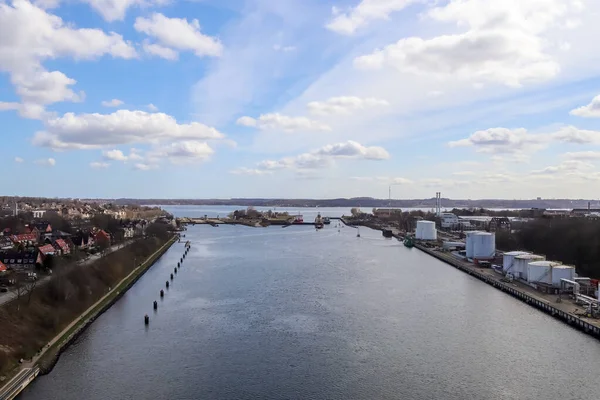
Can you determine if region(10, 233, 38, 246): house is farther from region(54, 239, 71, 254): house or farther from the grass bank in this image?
the grass bank

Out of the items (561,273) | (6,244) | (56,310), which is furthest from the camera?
(6,244)

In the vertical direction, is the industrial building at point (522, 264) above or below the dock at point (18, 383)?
above

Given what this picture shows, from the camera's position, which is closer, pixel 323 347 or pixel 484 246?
pixel 323 347

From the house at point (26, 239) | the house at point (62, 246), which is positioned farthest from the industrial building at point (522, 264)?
the house at point (26, 239)

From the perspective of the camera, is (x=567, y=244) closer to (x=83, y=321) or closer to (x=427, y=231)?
(x=427, y=231)

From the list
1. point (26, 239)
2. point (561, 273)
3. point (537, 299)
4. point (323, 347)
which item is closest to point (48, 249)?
point (26, 239)

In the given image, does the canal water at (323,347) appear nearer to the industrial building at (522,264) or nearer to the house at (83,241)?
the industrial building at (522,264)
